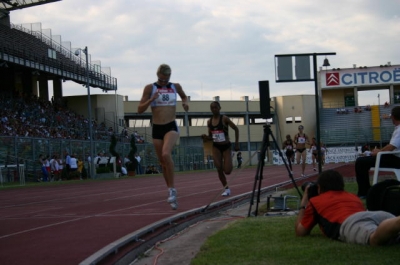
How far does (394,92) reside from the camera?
77.9 metres

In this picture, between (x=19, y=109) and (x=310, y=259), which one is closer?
(x=310, y=259)

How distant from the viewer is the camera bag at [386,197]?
6.75 m

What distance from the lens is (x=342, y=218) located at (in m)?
→ 6.42

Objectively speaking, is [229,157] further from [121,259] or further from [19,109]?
[19,109]

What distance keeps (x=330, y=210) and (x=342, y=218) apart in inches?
6.9

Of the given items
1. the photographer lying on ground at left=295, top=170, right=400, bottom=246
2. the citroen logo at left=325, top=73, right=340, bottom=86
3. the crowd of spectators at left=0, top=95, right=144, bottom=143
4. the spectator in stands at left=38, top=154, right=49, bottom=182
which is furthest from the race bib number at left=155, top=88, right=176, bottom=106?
the citroen logo at left=325, top=73, right=340, bottom=86

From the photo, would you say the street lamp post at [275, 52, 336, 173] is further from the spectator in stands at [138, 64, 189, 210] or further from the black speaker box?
the spectator in stands at [138, 64, 189, 210]

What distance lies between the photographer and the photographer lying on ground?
5.83m

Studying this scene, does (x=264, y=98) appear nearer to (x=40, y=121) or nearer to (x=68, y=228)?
(x=68, y=228)

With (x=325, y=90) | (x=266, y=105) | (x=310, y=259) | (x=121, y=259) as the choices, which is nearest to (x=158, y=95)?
(x=266, y=105)

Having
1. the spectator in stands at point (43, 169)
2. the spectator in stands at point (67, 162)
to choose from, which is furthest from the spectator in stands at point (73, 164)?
the spectator in stands at point (43, 169)

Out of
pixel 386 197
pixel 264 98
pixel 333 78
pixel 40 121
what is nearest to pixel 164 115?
pixel 264 98

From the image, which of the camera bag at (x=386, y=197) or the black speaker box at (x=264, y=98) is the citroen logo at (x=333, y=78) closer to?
the black speaker box at (x=264, y=98)

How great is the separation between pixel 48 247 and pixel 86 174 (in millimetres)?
32381
